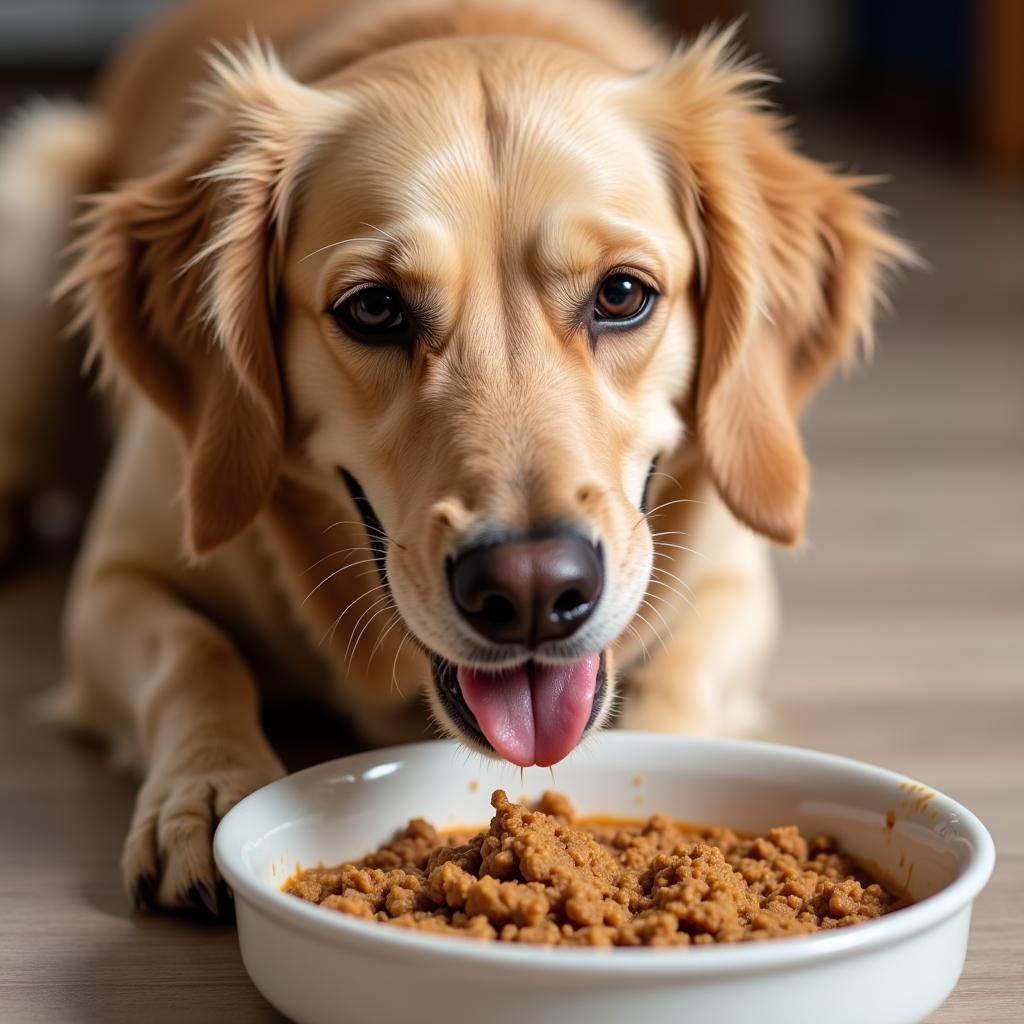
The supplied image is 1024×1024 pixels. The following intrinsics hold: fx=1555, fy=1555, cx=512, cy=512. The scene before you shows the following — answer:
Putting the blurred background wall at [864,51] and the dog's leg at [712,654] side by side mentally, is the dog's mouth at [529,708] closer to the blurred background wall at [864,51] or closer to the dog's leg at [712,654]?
the dog's leg at [712,654]

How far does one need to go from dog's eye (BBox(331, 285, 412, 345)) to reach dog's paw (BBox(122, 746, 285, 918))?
48 centimetres

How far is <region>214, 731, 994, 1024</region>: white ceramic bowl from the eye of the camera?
1114mm

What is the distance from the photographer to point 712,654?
2.05 m

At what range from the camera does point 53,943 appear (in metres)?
1.50

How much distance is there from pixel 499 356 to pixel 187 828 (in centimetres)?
58

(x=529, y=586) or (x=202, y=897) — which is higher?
(x=529, y=586)

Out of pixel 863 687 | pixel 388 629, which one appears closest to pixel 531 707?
pixel 388 629

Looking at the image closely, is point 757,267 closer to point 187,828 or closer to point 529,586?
point 529,586

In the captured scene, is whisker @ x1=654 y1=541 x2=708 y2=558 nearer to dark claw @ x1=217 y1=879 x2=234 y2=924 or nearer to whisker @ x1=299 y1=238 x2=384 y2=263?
whisker @ x1=299 y1=238 x2=384 y2=263

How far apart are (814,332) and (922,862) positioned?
85 cm

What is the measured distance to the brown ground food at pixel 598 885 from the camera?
125 centimetres

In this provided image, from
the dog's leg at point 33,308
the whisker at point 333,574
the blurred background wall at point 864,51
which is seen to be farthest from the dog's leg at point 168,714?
the blurred background wall at point 864,51

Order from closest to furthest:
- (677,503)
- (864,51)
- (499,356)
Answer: (499,356)
(677,503)
(864,51)

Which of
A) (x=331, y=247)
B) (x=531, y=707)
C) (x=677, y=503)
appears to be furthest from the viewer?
(x=677, y=503)
